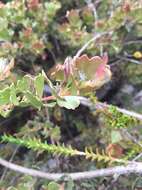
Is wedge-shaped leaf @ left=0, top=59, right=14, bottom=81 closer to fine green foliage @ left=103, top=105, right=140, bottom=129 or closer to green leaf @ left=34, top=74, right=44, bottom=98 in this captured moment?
green leaf @ left=34, top=74, right=44, bottom=98

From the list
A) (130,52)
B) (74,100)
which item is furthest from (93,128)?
(74,100)

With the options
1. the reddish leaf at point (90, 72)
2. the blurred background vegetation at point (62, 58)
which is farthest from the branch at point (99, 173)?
the reddish leaf at point (90, 72)

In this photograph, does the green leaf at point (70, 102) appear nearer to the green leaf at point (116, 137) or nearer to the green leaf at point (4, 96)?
the green leaf at point (4, 96)

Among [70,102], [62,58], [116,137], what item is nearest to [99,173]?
[116,137]

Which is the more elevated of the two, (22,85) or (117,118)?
(22,85)

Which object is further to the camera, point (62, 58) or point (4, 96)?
point (62, 58)

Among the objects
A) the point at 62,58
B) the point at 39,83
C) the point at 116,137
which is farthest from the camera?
the point at 62,58

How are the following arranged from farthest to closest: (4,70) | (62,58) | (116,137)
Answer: (62,58) → (116,137) → (4,70)

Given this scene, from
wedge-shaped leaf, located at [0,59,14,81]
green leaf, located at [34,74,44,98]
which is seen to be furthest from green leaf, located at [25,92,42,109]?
wedge-shaped leaf, located at [0,59,14,81]

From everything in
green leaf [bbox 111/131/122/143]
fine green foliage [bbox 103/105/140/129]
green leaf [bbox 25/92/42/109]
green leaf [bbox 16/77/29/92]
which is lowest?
green leaf [bbox 111/131/122/143]

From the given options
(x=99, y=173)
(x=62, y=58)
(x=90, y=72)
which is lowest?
(x=99, y=173)

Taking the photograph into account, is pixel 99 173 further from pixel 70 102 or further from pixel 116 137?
pixel 70 102
